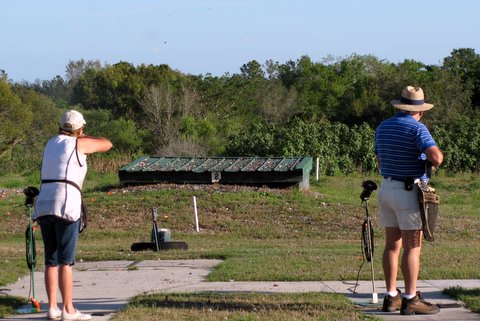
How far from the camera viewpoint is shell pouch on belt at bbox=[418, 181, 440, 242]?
26.1 ft

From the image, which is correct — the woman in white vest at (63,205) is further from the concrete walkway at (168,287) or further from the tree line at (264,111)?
the tree line at (264,111)

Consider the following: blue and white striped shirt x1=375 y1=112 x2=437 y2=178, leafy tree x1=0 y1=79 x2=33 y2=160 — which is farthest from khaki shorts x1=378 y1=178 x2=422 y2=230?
leafy tree x1=0 y1=79 x2=33 y2=160

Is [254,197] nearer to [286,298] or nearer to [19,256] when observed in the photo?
[19,256]

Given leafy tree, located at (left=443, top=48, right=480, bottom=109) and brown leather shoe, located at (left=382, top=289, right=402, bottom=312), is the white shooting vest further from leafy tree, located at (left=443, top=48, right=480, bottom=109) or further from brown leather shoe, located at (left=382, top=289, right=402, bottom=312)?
leafy tree, located at (left=443, top=48, right=480, bottom=109)

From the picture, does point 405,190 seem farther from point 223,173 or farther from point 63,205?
point 223,173

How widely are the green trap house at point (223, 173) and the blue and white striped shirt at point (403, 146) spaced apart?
15.9 m

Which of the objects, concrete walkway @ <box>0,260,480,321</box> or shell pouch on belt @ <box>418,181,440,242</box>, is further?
concrete walkway @ <box>0,260,480,321</box>

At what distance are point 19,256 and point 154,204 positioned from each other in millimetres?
9055

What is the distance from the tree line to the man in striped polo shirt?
1023 inches

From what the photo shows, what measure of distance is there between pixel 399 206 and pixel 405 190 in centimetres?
15

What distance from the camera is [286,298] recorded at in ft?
28.7

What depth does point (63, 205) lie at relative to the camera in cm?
782

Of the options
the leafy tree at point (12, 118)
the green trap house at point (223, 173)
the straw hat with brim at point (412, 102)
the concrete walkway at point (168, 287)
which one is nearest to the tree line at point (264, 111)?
the leafy tree at point (12, 118)

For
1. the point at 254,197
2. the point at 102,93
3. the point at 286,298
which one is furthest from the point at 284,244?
the point at 102,93
